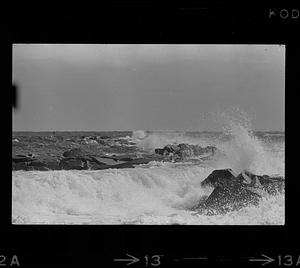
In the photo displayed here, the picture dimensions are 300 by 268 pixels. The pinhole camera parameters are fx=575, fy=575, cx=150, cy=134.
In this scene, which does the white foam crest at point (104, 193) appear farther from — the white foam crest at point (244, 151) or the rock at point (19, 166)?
the white foam crest at point (244, 151)

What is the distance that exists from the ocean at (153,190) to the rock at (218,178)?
0.07 ft

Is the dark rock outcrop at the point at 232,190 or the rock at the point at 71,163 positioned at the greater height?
the rock at the point at 71,163

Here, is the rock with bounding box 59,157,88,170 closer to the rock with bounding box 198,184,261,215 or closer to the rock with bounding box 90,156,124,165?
the rock with bounding box 90,156,124,165

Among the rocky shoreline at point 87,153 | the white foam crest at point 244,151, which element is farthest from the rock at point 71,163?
the white foam crest at point 244,151

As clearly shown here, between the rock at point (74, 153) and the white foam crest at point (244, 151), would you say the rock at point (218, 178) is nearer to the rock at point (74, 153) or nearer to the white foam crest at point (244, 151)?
the white foam crest at point (244, 151)

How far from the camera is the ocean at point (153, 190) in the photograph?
9.13ft

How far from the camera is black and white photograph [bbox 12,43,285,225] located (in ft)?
9.12

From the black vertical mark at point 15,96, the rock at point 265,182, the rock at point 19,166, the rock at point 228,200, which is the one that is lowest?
the rock at point 228,200

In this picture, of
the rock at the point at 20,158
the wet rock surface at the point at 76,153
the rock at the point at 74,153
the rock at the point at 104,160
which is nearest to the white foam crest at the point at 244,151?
the wet rock surface at the point at 76,153

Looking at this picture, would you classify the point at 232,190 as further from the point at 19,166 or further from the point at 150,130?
the point at 19,166

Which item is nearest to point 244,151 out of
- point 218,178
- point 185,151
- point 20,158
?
point 218,178
